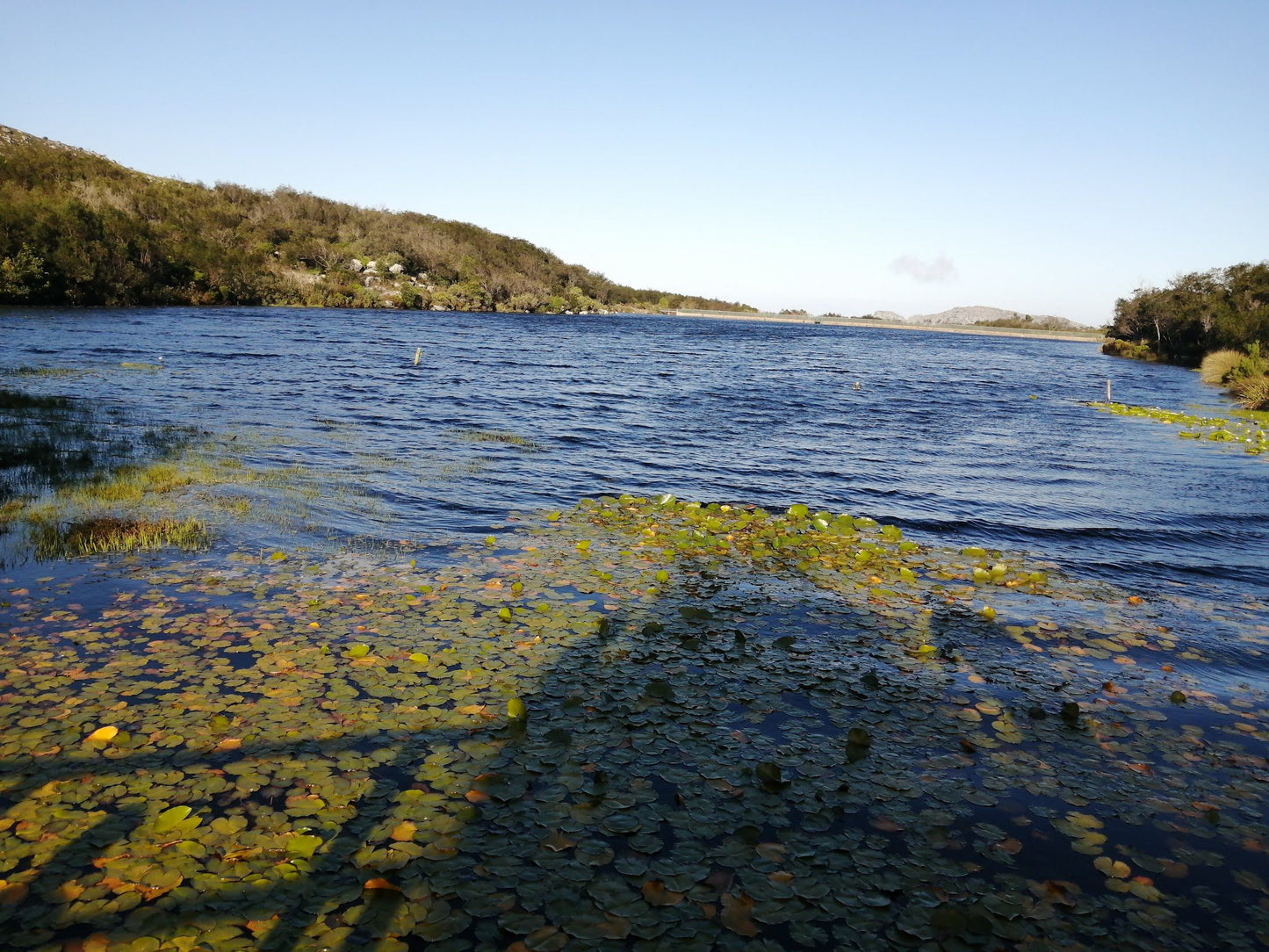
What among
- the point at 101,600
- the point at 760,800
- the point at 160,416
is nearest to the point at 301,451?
the point at 160,416

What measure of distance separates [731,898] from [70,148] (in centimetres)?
15192

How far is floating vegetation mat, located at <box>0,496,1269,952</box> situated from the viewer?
14.0 feet

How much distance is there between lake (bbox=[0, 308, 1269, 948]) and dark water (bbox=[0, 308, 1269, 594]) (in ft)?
1.00

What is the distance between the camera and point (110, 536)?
10266 millimetres

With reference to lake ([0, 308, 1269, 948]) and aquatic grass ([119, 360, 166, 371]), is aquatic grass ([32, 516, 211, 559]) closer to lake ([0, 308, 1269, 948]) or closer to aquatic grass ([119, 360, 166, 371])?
lake ([0, 308, 1269, 948])

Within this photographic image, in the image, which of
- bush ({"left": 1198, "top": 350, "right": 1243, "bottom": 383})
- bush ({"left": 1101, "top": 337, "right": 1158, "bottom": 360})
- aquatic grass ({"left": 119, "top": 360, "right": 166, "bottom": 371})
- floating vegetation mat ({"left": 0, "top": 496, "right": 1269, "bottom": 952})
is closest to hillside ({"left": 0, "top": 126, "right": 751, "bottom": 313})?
aquatic grass ({"left": 119, "top": 360, "right": 166, "bottom": 371})

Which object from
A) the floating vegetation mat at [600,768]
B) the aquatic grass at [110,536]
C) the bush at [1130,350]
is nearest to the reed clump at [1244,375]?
the bush at [1130,350]

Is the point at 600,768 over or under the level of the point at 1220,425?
under

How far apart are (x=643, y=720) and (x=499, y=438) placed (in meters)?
16.8

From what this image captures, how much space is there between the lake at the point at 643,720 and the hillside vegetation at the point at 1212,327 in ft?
119

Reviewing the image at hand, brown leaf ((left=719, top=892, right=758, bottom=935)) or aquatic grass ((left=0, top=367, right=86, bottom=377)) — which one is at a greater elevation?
aquatic grass ((left=0, top=367, right=86, bottom=377))

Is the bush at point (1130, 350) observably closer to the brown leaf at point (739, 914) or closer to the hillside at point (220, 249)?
the brown leaf at point (739, 914)

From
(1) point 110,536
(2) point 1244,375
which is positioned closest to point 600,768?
(1) point 110,536

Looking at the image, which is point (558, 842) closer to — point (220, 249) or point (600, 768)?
point (600, 768)
